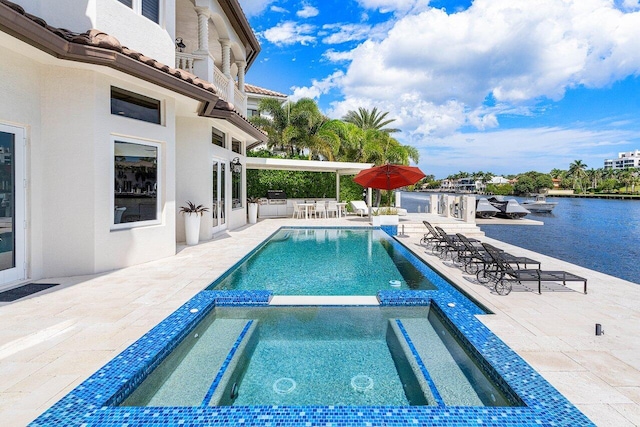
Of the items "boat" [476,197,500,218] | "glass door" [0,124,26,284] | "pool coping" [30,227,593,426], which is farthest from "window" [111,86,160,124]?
"boat" [476,197,500,218]

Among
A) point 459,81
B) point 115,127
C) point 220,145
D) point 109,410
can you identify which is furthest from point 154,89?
point 459,81

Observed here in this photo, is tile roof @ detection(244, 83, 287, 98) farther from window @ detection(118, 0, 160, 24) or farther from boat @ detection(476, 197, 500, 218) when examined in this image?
window @ detection(118, 0, 160, 24)

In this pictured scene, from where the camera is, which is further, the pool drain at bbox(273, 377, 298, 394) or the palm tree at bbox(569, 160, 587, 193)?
the palm tree at bbox(569, 160, 587, 193)

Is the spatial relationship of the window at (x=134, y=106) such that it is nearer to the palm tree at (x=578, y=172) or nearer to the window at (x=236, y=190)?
the window at (x=236, y=190)

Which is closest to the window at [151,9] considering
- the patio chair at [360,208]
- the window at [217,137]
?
the window at [217,137]

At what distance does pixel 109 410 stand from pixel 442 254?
926 cm

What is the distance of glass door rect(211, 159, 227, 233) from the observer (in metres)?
13.4

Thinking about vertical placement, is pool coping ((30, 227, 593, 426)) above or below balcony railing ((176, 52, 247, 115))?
below

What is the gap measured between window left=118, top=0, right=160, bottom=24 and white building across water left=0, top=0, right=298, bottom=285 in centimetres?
3

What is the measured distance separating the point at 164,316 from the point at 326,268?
4849mm

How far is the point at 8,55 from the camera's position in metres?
6.32

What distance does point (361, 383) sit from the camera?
13.0 feet

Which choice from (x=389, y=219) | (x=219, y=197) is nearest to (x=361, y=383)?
(x=219, y=197)

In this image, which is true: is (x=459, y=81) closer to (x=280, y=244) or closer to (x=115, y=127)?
(x=280, y=244)
